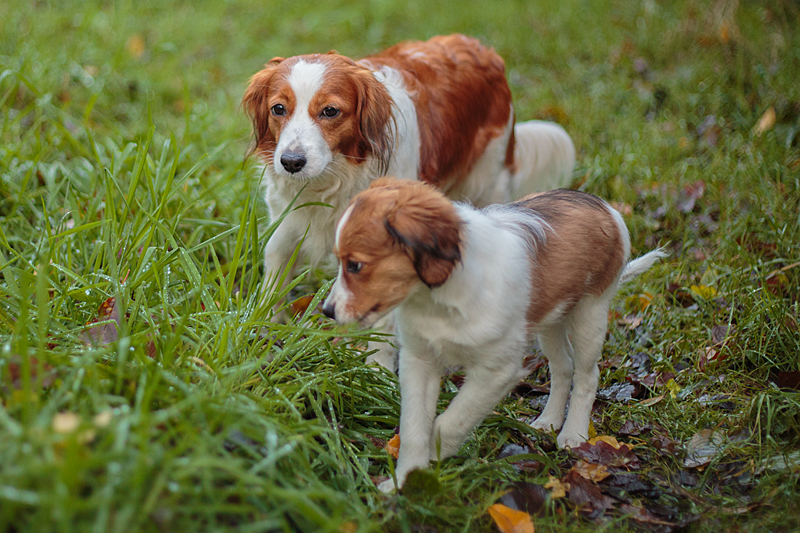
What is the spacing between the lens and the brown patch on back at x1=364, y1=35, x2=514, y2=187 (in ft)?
12.0

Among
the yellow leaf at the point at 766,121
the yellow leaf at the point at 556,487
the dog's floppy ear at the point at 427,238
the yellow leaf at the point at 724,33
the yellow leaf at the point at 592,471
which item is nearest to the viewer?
the dog's floppy ear at the point at 427,238

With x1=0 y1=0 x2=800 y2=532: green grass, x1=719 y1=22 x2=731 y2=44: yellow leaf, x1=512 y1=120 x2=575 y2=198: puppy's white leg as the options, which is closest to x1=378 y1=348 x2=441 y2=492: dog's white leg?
x1=0 y1=0 x2=800 y2=532: green grass

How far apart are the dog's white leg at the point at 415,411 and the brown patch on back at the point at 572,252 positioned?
17.2 inches

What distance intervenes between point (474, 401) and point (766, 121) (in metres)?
3.69

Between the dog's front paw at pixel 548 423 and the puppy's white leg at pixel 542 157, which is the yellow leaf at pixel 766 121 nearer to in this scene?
the puppy's white leg at pixel 542 157

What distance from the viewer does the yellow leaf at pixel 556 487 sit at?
2354 mm

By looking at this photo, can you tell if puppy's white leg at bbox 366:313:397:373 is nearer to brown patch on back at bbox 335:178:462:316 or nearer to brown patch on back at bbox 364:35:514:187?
brown patch on back at bbox 364:35:514:187

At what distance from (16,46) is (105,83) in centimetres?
84

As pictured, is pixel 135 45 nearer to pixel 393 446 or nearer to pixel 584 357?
pixel 393 446

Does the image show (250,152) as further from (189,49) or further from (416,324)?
(189,49)

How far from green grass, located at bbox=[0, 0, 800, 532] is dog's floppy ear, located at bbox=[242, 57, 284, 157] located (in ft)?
1.13

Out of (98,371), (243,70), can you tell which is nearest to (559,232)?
(98,371)

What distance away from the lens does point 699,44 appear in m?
6.34

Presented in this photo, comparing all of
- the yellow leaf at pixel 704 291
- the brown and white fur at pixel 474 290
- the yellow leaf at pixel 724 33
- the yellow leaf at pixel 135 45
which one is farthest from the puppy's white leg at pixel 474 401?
the yellow leaf at pixel 135 45
